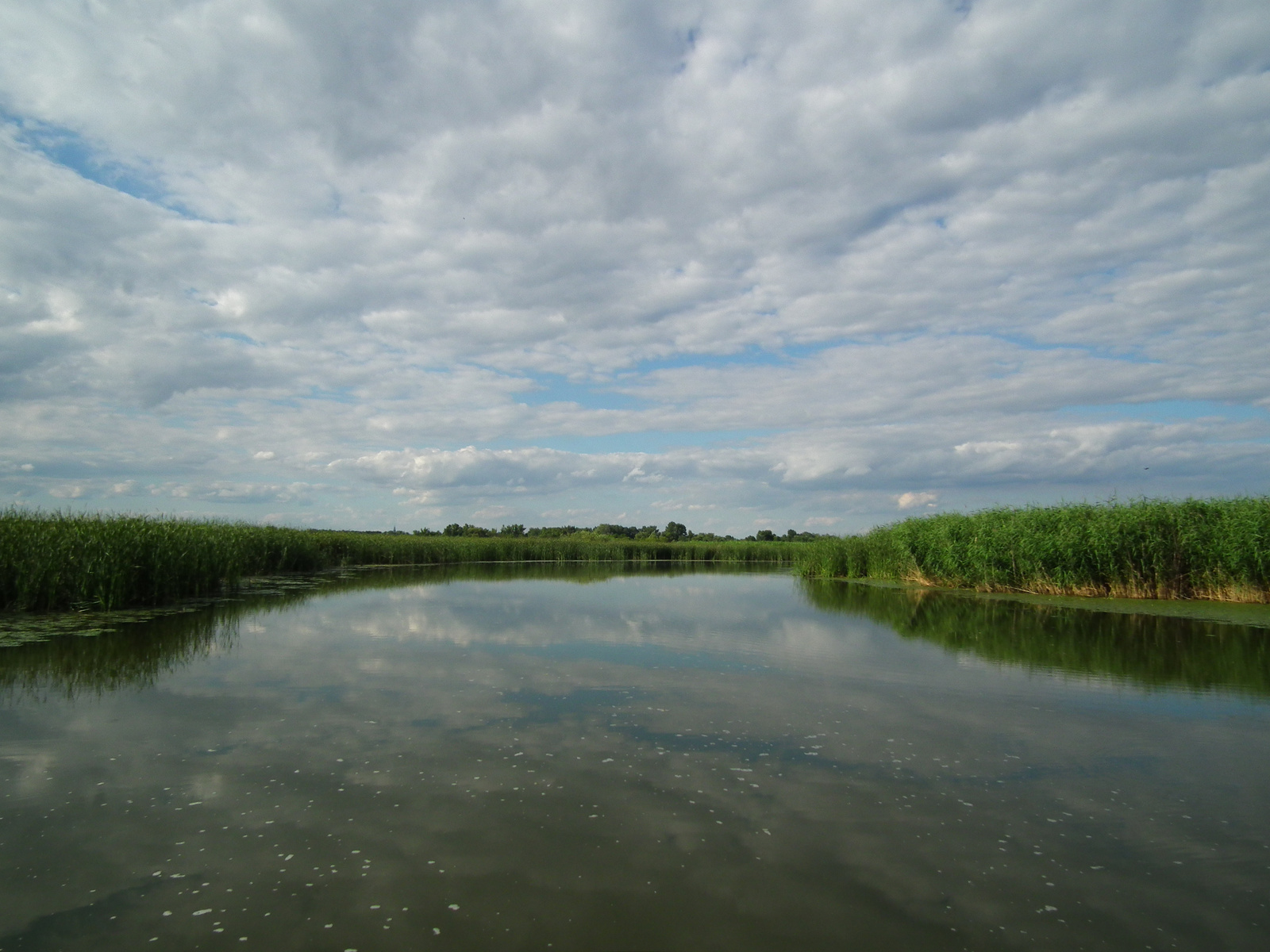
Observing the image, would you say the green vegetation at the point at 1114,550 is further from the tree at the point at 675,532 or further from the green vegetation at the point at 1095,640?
the tree at the point at 675,532

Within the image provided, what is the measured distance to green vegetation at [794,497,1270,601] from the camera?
16.8m

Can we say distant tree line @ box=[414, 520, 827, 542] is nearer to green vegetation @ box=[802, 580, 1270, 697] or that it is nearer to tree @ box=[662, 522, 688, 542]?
tree @ box=[662, 522, 688, 542]

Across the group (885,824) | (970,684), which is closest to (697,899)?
(885,824)

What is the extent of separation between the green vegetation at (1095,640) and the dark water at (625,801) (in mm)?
157

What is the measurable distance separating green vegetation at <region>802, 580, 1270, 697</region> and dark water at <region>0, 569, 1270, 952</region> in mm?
157

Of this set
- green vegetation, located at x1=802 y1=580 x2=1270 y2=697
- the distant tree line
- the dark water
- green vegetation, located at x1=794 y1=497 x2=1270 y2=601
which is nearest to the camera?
the dark water

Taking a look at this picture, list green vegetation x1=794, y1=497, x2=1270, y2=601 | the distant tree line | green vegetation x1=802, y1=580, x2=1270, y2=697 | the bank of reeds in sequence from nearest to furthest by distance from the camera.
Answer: green vegetation x1=802, y1=580, x2=1270, y2=697, the bank of reeds, green vegetation x1=794, y1=497, x2=1270, y2=601, the distant tree line

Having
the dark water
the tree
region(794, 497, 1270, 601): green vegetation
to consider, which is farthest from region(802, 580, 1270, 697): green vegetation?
the tree

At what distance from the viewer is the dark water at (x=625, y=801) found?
343cm

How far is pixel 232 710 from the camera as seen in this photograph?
23.0ft

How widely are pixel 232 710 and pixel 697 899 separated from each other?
5553 millimetres

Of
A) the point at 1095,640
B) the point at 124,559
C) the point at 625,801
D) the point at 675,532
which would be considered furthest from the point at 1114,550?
the point at 675,532

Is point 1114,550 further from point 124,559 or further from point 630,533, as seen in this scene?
point 630,533

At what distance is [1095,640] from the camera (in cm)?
1220
